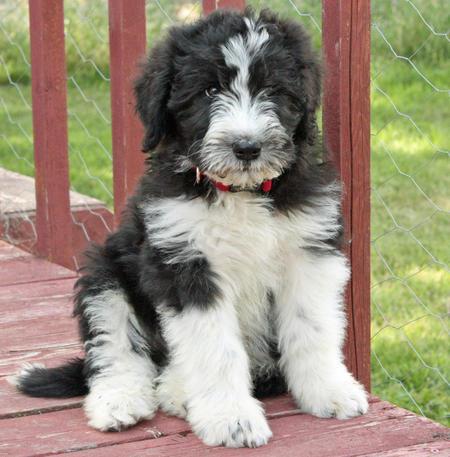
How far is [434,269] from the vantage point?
6473 mm

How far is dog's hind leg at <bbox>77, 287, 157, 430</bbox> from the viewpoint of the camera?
12.4 ft

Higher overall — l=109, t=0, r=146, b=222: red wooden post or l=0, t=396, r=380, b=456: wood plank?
l=109, t=0, r=146, b=222: red wooden post

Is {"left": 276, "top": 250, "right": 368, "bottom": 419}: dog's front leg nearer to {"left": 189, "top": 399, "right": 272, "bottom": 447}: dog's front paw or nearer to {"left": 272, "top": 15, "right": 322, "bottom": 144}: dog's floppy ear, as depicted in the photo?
{"left": 189, "top": 399, "right": 272, "bottom": 447}: dog's front paw

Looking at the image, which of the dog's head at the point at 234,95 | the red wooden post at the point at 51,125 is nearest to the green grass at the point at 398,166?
the dog's head at the point at 234,95

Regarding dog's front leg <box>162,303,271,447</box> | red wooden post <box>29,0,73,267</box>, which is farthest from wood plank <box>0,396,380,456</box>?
red wooden post <box>29,0,73,267</box>

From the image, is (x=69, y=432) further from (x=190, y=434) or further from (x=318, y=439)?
(x=318, y=439)

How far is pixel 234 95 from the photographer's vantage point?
11.5 feet

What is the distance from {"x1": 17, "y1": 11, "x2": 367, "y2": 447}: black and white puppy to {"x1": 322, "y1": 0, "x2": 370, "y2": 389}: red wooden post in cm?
32

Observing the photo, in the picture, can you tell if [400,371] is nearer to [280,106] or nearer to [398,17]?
[280,106]

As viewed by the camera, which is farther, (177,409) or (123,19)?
(123,19)

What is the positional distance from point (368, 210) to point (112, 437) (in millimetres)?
1348

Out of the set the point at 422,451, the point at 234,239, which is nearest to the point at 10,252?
the point at 234,239

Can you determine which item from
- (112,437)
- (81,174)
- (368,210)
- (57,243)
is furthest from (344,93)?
(81,174)

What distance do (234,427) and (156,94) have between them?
1135 millimetres
